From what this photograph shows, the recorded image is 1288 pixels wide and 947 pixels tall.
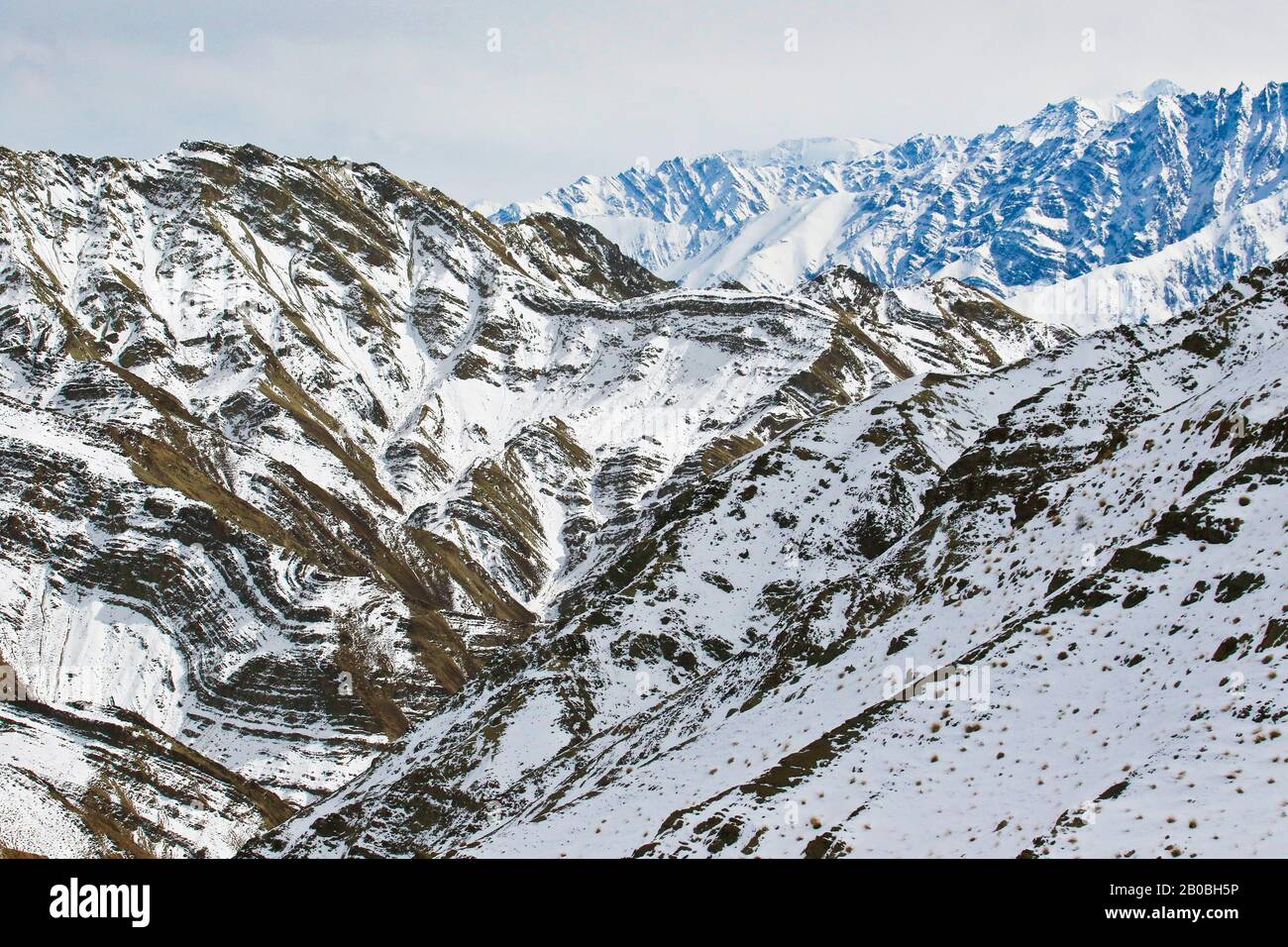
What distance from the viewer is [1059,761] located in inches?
1474

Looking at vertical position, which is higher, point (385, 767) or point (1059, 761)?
point (1059, 761)

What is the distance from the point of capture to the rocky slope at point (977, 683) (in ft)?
113

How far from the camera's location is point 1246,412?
52125 millimetres

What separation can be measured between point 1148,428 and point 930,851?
37.3 meters

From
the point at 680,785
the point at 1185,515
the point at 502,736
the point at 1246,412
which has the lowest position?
the point at 502,736

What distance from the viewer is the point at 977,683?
147ft

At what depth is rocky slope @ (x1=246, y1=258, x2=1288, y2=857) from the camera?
34375 millimetres
